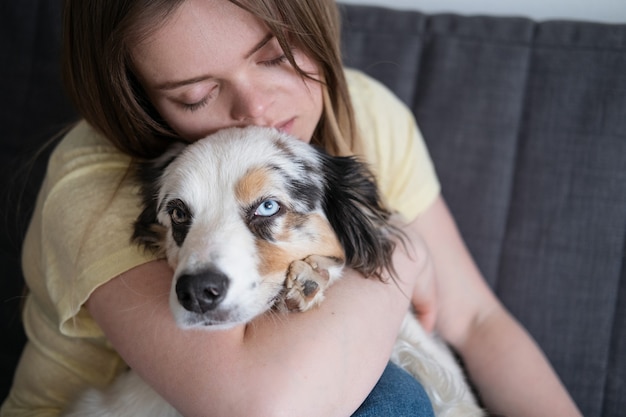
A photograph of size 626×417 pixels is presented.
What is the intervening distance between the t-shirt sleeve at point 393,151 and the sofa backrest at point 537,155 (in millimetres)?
281

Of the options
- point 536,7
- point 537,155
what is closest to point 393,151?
point 537,155

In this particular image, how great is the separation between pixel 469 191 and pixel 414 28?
26.3 inches

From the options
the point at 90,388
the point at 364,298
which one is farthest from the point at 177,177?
the point at 90,388

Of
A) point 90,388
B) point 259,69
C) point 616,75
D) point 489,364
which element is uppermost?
point 259,69

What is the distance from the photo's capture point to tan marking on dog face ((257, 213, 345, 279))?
120cm

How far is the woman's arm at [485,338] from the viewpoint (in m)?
1.59

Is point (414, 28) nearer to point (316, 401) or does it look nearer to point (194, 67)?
point (194, 67)

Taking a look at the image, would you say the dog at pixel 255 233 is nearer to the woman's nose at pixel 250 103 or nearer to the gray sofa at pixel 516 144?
the woman's nose at pixel 250 103

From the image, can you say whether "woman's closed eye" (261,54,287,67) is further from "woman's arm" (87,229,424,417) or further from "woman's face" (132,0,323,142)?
"woman's arm" (87,229,424,417)

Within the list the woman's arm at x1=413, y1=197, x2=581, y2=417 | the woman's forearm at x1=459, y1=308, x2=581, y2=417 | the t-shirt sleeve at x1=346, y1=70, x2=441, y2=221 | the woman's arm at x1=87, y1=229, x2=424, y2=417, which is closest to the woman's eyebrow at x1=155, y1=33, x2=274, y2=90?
the woman's arm at x1=87, y1=229, x2=424, y2=417

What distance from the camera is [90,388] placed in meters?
1.48

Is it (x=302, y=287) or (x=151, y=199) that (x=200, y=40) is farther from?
(x=302, y=287)

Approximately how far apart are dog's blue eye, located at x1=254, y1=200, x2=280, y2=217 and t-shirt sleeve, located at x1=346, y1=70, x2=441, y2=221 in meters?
0.52

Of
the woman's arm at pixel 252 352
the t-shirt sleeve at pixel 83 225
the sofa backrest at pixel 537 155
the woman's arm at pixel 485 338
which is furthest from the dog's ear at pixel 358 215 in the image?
the sofa backrest at pixel 537 155
